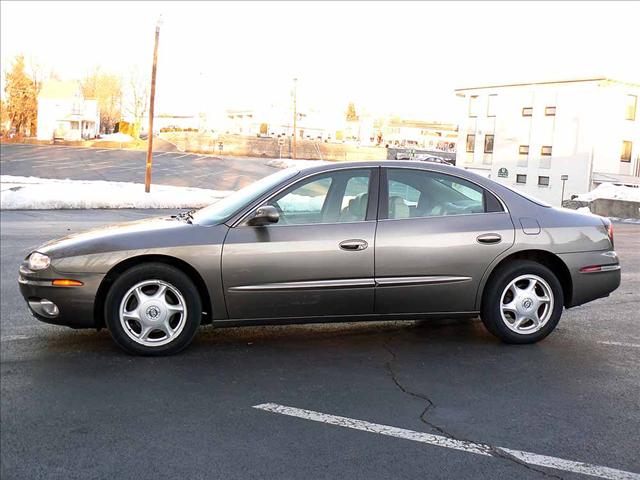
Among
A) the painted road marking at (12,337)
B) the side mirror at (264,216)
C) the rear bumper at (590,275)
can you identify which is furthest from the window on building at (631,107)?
the painted road marking at (12,337)

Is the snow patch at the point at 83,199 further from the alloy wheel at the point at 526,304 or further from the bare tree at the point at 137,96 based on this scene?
the bare tree at the point at 137,96

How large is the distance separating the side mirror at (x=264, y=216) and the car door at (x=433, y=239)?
795 millimetres

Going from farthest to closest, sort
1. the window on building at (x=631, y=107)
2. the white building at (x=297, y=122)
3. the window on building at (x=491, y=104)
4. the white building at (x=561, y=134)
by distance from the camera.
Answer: the white building at (x=297, y=122), the window on building at (x=491, y=104), the window on building at (x=631, y=107), the white building at (x=561, y=134)

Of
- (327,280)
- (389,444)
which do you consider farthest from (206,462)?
(327,280)

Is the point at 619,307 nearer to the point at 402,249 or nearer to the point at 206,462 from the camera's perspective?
the point at 402,249

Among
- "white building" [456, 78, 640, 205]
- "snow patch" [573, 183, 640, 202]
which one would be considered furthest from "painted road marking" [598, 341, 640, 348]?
"white building" [456, 78, 640, 205]

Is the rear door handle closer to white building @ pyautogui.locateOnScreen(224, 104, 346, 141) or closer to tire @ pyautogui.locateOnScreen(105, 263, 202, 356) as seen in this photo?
tire @ pyautogui.locateOnScreen(105, 263, 202, 356)

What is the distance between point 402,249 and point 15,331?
10.7 feet

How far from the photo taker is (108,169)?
169 feet

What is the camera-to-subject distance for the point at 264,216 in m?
5.31

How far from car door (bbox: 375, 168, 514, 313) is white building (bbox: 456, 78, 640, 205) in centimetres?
4138

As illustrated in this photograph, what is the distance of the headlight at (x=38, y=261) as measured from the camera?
17.5ft

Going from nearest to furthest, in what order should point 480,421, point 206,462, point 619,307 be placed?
point 206,462 → point 480,421 → point 619,307

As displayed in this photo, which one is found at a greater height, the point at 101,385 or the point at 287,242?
the point at 287,242
